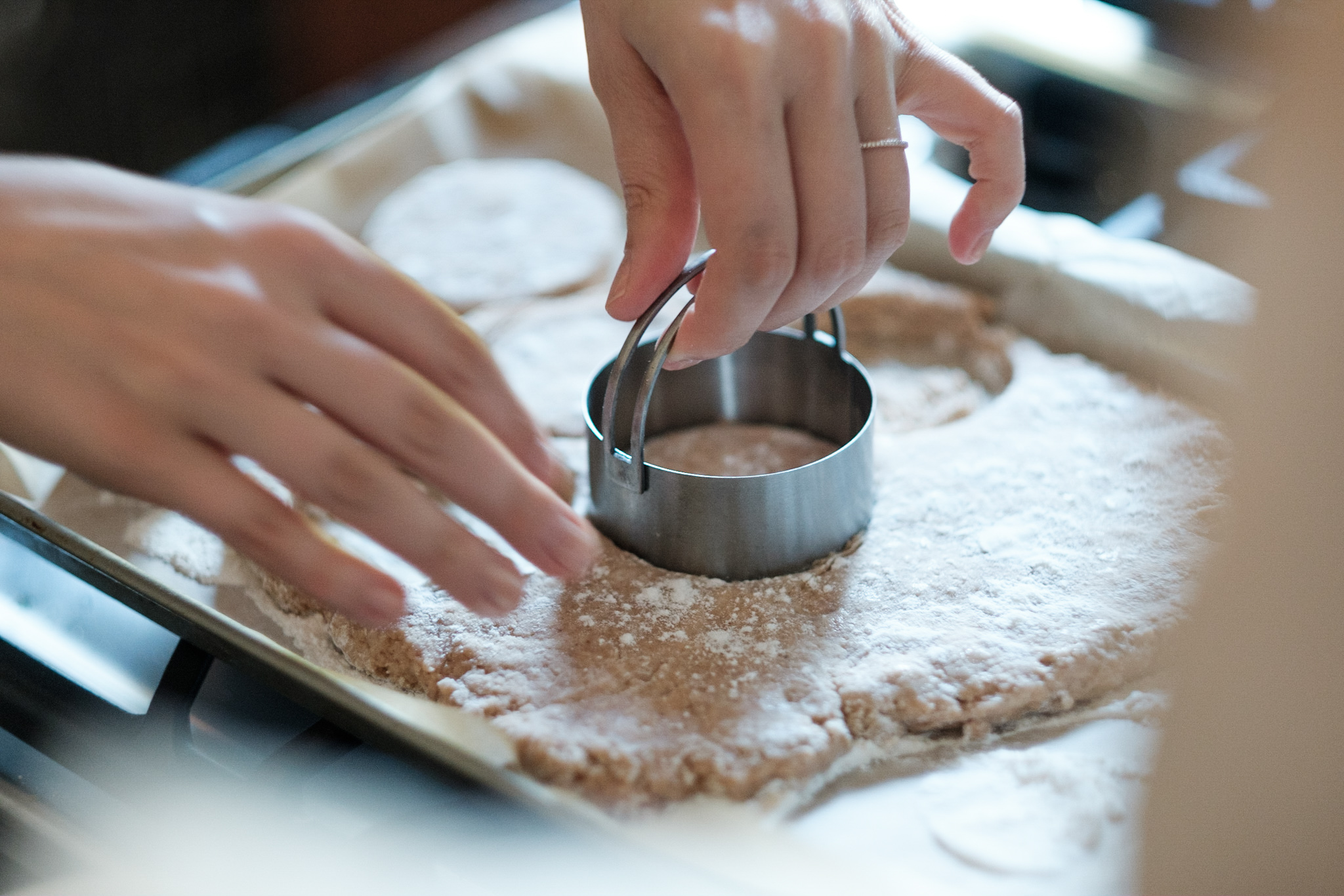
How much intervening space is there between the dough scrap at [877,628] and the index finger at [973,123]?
0.80 ft

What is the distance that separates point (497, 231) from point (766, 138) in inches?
32.9

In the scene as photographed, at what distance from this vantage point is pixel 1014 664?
0.81 m

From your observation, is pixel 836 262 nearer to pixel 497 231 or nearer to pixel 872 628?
pixel 872 628

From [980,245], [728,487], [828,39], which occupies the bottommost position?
[728,487]

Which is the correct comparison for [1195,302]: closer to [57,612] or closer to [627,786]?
[627,786]

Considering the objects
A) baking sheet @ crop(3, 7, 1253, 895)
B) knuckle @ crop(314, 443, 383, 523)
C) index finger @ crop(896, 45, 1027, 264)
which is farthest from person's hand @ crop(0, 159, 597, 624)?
index finger @ crop(896, 45, 1027, 264)

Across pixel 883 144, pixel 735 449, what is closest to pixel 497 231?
pixel 735 449

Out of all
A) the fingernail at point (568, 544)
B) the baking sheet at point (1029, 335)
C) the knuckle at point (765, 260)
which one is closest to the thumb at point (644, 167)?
the knuckle at point (765, 260)

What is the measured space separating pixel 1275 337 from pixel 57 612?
0.94 m

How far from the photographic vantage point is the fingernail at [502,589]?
64 centimetres

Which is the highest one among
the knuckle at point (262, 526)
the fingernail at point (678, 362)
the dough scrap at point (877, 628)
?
the knuckle at point (262, 526)

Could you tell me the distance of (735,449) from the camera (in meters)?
1.10

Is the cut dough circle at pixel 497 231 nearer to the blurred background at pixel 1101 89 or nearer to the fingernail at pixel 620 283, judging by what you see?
the blurred background at pixel 1101 89

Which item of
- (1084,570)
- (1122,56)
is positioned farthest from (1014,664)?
(1122,56)
